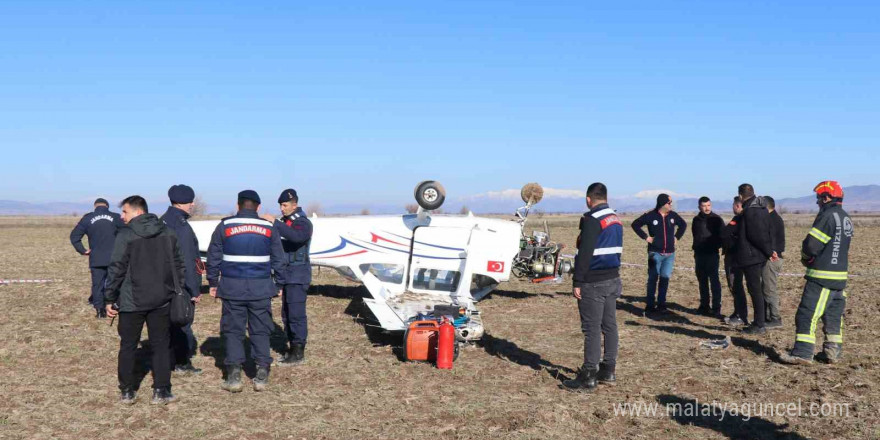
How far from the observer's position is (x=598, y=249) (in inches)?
300

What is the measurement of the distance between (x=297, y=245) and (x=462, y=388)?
2934 mm

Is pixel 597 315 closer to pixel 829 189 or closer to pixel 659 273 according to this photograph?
pixel 829 189

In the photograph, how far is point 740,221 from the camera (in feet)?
35.5

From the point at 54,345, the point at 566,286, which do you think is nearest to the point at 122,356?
the point at 54,345

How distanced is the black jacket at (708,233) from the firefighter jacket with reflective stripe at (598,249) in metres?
5.23

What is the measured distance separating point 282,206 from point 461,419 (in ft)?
13.0

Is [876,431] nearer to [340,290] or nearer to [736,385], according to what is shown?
[736,385]

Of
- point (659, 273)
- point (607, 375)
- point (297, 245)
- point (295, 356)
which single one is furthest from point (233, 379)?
point (659, 273)

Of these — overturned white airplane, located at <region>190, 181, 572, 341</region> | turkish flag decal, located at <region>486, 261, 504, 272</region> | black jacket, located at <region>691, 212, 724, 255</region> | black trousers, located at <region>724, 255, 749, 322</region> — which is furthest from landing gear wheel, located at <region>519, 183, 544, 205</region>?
black trousers, located at <region>724, 255, 749, 322</region>

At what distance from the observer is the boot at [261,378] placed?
24.9 ft

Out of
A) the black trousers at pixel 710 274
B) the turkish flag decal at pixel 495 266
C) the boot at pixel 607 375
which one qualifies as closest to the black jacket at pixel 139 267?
the boot at pixel 607 375

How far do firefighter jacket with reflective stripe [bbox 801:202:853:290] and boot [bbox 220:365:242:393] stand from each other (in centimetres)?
753

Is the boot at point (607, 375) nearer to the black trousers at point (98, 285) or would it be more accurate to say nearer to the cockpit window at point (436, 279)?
the cockpit window at point (436, 279)

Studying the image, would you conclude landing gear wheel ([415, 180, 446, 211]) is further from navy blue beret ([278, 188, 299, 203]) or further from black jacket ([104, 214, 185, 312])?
black jacket ([104, 214, 185, 312])
